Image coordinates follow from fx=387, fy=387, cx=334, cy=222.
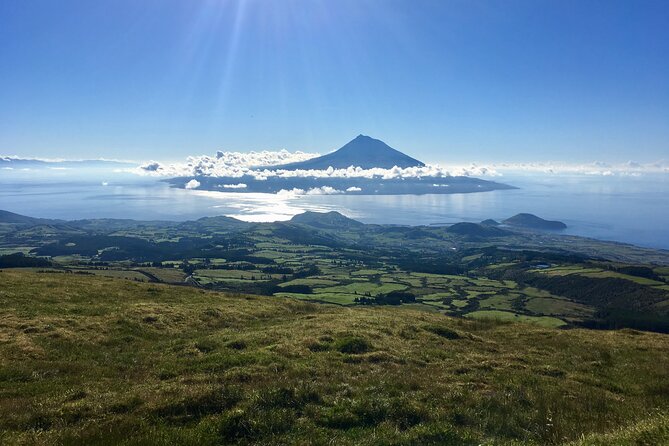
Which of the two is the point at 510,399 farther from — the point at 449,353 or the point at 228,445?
the point at 228,445

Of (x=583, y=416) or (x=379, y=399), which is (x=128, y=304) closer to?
(x=379, y=399)

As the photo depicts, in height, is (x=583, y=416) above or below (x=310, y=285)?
above

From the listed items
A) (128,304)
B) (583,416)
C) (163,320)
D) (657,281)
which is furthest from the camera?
(657,281)

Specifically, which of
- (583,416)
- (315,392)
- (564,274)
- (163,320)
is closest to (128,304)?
(163,320)

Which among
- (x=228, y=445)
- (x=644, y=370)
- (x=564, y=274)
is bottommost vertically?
(x=564, y=274)

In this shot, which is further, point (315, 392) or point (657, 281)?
point (657, 281)

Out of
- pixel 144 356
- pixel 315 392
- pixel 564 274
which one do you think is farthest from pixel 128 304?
pixel 564 274

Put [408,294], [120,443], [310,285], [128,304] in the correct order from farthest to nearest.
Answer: [310,285] < [408,294] < [128,304] < [120,443]
